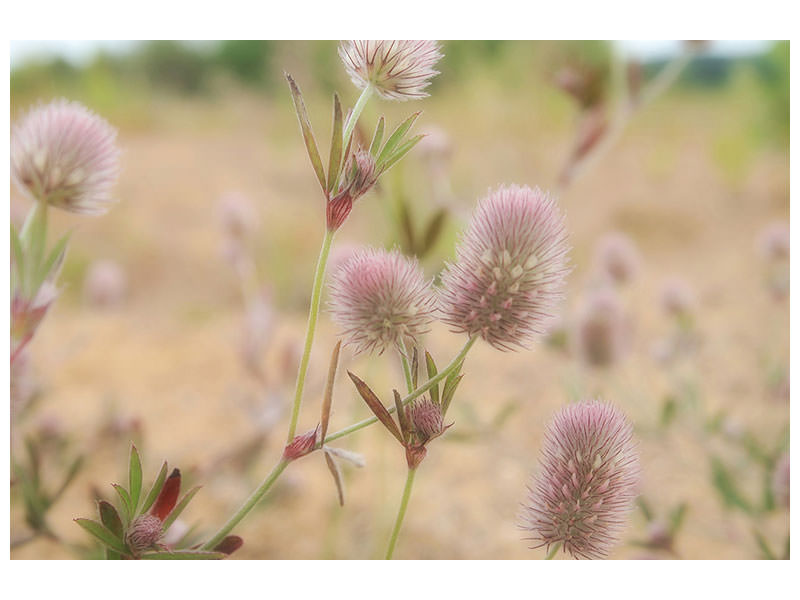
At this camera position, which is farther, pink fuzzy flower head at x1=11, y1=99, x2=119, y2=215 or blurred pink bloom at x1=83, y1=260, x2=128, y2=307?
blurred pink bloom at x1=83, y1=260, x2=128, y2=307

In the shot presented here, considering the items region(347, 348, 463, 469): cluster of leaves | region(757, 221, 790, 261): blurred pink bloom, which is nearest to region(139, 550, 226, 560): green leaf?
region(347, 348, 463, 469): cluster of leaves

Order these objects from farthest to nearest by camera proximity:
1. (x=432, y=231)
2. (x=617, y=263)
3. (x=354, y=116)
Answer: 1. (x=617, y=263)
2. (x=432, y=231)
3. (x=354, y=116)

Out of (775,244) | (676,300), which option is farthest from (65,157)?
(775,244)

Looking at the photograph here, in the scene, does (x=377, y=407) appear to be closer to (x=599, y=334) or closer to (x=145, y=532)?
(x=145, y=532)

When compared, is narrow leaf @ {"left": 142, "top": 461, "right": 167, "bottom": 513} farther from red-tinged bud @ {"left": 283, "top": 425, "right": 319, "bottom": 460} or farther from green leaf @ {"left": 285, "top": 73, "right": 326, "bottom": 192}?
green leaf @ {"left": 285, "top": 73, "right": 326, "bottom": 192}

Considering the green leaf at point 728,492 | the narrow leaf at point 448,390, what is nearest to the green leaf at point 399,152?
the narrow leaf at point 448,390

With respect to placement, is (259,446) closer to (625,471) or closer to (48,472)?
(48,472)
